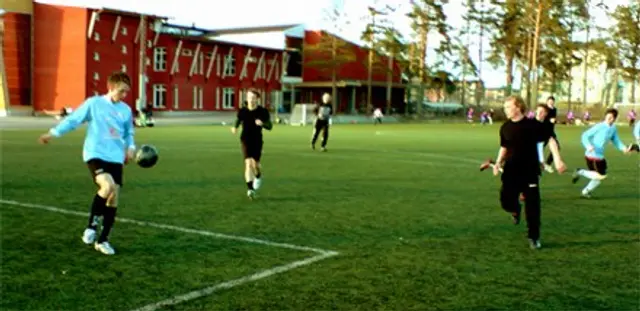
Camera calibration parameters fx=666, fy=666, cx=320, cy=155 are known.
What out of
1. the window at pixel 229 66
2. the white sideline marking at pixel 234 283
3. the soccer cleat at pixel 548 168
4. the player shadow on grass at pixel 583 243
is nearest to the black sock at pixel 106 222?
the white sideline marking at pixel 234 283

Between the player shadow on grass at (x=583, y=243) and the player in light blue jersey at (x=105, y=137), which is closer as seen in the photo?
the player in light blue jersey at (x=105, y=137)

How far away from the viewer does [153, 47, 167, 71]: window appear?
60969mm

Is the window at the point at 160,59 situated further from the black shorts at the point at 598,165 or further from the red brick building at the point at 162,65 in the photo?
the black shorts at the point at 598,165

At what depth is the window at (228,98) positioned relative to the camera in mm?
67562

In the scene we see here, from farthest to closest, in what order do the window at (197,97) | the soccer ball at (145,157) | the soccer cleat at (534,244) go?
1. the window at (197,97)
2. the soccer ball at (145,157)
3. the soccer cleat at (534,244)

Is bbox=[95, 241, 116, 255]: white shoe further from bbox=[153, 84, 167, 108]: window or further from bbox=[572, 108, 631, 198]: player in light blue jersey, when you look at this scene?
bbox=[153, 84, 167, 108]: window

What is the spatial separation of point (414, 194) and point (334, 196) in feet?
5.23

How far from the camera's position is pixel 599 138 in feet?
40.2

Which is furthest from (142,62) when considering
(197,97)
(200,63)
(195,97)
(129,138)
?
(129,138)

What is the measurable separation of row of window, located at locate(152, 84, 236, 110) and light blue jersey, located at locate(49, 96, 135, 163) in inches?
2149

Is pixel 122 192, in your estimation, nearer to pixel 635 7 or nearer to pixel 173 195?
pixel 173 195

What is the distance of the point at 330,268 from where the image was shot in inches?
258

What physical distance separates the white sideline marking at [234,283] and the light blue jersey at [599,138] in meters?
7.18

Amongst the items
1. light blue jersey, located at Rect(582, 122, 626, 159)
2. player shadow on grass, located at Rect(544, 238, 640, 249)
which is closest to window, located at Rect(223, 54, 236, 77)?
light blue jersey, located at Rect(582, 122, 626, 159)
